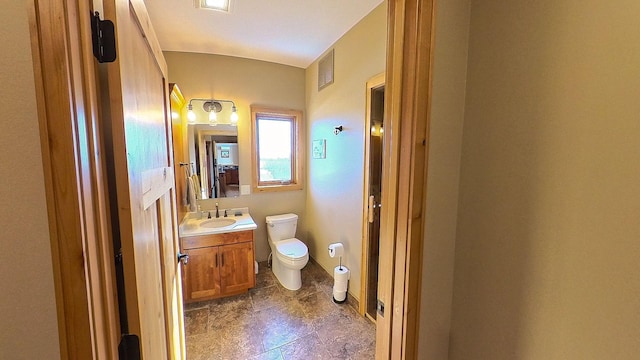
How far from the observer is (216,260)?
2.51 metres

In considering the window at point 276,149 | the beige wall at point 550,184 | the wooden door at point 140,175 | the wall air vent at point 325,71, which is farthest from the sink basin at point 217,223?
the beige wall at point 550,184

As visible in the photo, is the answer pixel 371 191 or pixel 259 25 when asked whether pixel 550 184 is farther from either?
pixel 259 25

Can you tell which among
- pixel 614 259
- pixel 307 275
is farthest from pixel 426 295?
pixel 307 275

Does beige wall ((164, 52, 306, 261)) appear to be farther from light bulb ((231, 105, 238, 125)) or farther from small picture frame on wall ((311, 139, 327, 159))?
small picture frame on wall ((311, 139, 327, 159))

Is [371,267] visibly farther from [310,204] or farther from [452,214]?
[452,214]

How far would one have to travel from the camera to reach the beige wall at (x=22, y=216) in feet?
1.50

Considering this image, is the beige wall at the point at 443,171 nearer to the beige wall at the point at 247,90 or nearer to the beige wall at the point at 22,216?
the beige wall at the point at 22,216

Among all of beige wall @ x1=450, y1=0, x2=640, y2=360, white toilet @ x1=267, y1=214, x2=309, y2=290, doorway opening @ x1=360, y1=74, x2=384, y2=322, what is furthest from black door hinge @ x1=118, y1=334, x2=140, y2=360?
white toilet @ x1=267, y1=214, x2=309, y2=290

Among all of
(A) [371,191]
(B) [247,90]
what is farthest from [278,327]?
(B) [247,90]

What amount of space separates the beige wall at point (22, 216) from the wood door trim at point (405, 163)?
883mm

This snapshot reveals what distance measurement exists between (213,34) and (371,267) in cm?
254

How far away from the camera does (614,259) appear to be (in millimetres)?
618

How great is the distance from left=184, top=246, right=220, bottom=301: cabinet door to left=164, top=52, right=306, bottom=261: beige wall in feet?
2.19

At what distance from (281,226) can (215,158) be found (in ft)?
3.57
